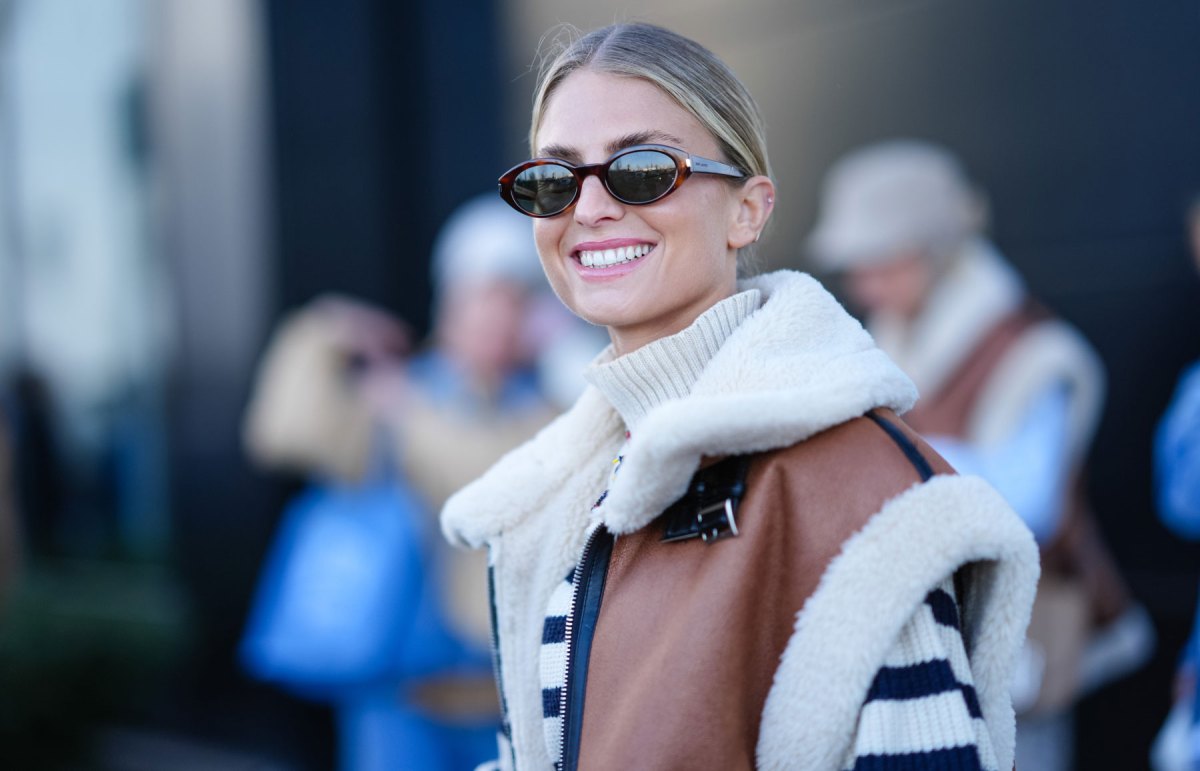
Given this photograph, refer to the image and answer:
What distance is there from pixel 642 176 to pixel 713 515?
0.45m

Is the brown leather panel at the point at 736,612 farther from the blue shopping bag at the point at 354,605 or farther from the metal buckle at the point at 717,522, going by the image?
the blue shopping bag at the point at 354,605

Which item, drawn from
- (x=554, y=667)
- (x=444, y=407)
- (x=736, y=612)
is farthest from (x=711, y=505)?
(x=444, y=407)

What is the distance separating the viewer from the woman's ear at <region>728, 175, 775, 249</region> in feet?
4.93

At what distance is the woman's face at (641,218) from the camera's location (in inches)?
55.9

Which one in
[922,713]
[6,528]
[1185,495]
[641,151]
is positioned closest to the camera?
[922,713]

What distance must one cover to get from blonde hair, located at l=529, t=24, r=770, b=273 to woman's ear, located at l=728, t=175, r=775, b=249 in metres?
0.02

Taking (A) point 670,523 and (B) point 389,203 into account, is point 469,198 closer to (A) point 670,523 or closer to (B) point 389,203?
(B) point 389,203

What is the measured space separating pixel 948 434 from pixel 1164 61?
1.52 meters

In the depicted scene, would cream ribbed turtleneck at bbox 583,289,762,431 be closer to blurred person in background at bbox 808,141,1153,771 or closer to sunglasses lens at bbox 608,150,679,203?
sunglasses lens at bbox 608,150,679,203

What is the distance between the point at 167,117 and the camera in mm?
5832

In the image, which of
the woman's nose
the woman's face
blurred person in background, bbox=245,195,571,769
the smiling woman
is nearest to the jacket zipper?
the smiling woman

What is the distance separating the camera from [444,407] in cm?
358

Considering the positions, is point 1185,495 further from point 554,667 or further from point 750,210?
point 554,667

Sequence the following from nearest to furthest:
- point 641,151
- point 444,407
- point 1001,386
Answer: point 641,151 → point 1001,386 → point 444,407
